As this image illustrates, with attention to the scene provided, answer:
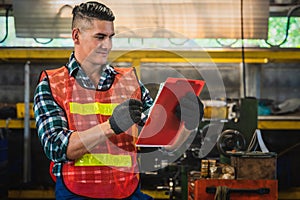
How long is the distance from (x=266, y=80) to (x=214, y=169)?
2671mm

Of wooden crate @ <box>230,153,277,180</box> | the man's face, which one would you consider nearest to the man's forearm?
the man's face

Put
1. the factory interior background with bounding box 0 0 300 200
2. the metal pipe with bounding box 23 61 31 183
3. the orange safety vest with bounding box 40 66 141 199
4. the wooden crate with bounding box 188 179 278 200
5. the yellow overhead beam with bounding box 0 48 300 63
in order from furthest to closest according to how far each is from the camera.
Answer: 1. the metal pipe with bounding box 23 61 31 183
2. the yellow overhead beam with bounding box 0 48 300 63
3. the factory interior background with bounding box 0 0 300 200
4. the wooden crate with bounding box 188 179 278 200
5. the orange safety vest with bounding box 40 66 141 199

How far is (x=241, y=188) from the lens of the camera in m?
2.29

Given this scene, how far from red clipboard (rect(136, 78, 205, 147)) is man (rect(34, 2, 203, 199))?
32 millimetres

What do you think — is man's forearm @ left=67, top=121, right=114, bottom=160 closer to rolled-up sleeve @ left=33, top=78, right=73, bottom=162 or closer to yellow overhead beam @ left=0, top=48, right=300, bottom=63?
rolled-up sleeve @ left=33, top=78, right=73, bottom=162

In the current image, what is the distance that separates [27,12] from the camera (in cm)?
373

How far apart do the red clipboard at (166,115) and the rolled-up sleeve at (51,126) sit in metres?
0.29

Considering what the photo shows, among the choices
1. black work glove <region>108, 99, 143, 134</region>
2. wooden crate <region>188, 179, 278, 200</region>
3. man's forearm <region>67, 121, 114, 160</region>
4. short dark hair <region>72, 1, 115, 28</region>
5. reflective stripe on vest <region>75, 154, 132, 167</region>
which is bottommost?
wooden crate <region>188, 179, 278, 200</region>

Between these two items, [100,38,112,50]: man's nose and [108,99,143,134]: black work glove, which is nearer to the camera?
[108,99,143,134]: black work glove

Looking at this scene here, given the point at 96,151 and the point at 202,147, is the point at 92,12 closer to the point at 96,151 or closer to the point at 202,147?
the point at 96,151

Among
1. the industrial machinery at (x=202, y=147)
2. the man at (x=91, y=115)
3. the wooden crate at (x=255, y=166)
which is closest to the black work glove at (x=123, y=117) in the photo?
the man at (x=91, y=115)

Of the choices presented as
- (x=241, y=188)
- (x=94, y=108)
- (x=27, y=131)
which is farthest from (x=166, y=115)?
(x=27, y=131)

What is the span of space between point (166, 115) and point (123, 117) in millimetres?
305

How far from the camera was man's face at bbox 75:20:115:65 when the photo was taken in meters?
2.02
